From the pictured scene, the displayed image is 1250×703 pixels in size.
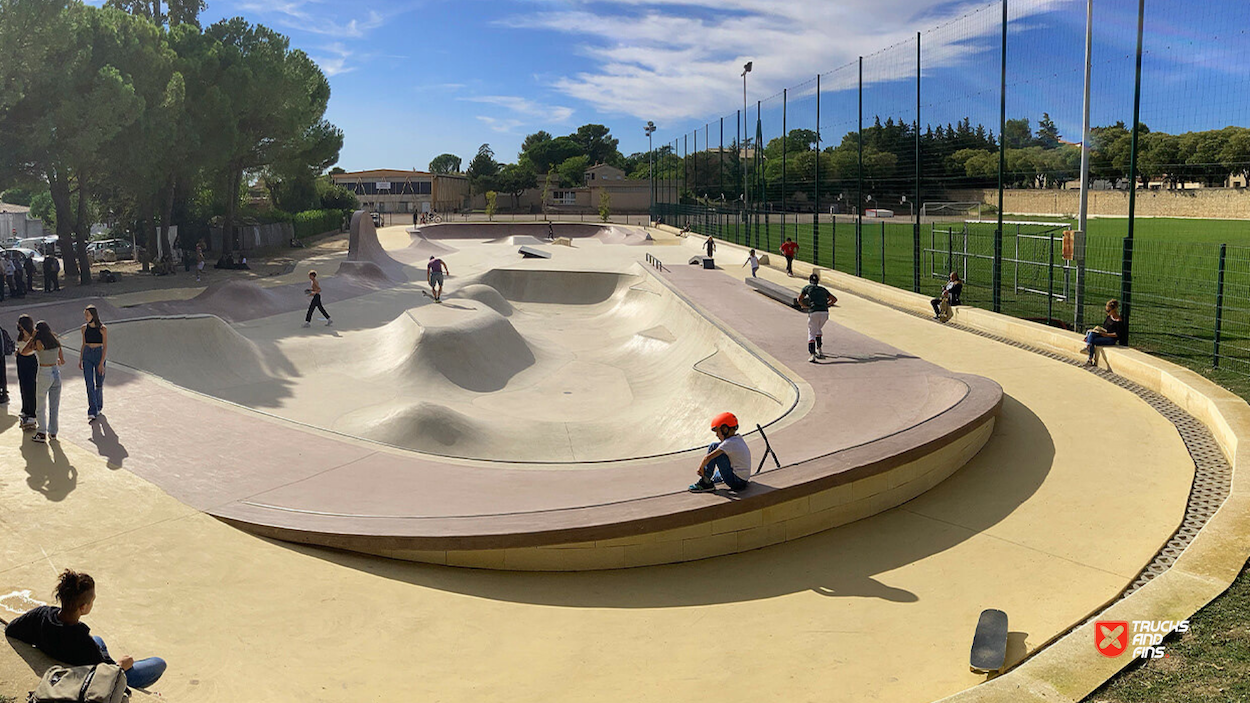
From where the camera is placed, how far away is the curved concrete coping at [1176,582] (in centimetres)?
484

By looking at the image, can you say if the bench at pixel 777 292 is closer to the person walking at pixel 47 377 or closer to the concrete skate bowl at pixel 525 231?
the person walking at pixel 47 377

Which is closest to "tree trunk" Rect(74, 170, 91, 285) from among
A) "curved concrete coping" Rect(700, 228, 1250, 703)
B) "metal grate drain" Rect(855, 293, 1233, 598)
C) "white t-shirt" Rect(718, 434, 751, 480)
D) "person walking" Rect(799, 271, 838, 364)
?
"person walking" Rect(799, 271, 838, 364)

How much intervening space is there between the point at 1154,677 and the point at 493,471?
246 inches

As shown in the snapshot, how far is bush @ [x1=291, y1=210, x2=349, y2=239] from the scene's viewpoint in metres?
55.4

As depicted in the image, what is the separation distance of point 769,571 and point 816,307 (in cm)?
631

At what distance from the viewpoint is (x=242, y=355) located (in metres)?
16.9

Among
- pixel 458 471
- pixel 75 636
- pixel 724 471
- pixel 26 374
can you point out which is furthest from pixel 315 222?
pixel 75 636

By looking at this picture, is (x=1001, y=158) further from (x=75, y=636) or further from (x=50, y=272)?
(x=50, y=272)

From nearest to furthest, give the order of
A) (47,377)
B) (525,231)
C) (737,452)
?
(737,452) → (47,377) → (525,231)

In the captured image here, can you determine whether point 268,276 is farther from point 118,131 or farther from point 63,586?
point 63,586

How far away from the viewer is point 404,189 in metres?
108

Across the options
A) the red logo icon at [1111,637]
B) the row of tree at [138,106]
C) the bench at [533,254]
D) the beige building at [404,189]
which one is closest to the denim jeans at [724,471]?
the red logo icon at [1111,637]

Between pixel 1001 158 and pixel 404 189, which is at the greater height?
pixel 404 189

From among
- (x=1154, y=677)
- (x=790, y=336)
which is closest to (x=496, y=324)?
(x=790, y=336)
